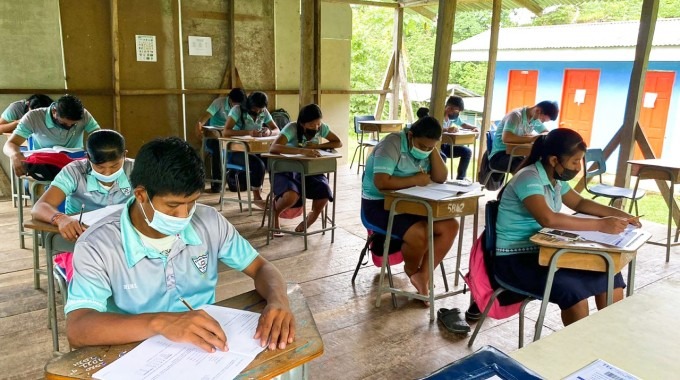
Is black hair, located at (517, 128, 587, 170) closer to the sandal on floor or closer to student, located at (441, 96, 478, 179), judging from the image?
Result: the sandal on floor

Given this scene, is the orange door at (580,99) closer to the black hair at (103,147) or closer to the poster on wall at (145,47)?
the poster on wall at (145,47)

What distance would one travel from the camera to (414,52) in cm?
1675

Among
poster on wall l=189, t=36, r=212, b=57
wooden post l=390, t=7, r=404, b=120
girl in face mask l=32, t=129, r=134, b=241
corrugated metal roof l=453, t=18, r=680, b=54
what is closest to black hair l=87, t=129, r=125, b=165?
girl in face mask l=32, t=129, r=134, b=241

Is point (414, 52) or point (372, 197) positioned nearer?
point (372, 197)

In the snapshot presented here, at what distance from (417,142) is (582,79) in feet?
23.8

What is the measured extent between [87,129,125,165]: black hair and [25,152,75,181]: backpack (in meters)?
1.34

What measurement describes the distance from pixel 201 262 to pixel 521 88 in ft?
31.6

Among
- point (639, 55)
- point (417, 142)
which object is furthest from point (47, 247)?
point (639, 55)

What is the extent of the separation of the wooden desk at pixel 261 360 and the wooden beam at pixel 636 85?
14.9 ft

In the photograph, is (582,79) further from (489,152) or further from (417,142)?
(417,142)

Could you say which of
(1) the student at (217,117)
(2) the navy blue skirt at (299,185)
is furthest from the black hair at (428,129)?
(1) the student at (217,117)

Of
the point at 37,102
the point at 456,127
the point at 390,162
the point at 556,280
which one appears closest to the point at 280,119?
the point at 456,127

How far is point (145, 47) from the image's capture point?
5.95m

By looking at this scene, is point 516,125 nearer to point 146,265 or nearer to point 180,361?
point 146,265
